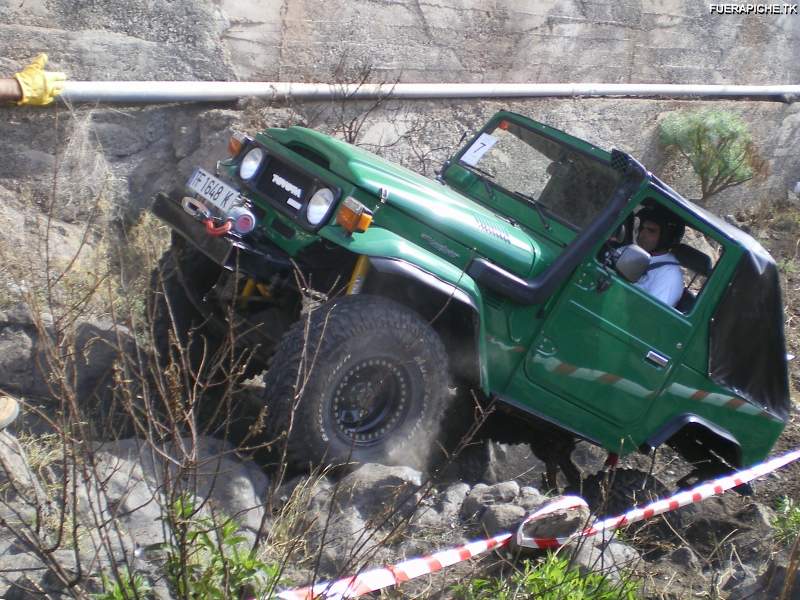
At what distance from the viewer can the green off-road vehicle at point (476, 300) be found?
4.51m

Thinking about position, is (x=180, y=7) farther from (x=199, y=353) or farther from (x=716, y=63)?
(x=716, y=63)

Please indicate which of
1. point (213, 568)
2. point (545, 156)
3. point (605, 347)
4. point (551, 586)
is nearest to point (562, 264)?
point (605, 347)

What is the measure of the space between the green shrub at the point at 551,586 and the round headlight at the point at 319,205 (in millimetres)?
1858

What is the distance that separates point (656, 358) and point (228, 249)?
97.2 inches

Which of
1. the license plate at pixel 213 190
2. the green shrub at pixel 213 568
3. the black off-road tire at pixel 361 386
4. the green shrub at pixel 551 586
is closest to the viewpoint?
the green shrub at pixel 213 568

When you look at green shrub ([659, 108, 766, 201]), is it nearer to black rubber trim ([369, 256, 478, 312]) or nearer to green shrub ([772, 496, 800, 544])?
green shrub ([772, 496, 800, 544])

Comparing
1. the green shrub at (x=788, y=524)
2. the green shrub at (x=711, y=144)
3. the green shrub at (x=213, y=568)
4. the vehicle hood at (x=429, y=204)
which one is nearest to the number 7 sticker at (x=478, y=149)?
the vehicle hood at (x=429, y=204)

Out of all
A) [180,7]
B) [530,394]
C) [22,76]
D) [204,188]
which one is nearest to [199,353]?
[204,188]

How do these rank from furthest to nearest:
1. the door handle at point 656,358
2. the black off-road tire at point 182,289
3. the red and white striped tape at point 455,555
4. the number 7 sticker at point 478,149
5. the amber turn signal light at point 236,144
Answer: the number 7 sticker at point 478,149
the door handle at point 656,358
the black off-road tire at point 182,289
the amber turn signal light at point 236,144
the red and white striped tape at point 455,555

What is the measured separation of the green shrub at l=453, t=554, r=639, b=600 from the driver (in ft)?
6.76

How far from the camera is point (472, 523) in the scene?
4.38m

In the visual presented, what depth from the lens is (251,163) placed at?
5.00 m

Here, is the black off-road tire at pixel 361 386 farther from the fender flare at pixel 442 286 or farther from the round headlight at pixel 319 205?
the round headlight at pixel 319 205

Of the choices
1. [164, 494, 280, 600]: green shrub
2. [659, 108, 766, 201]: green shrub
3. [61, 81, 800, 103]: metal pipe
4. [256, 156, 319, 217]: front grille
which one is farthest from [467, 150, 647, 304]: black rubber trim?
[659, 108, 766, 201]: green shrub
